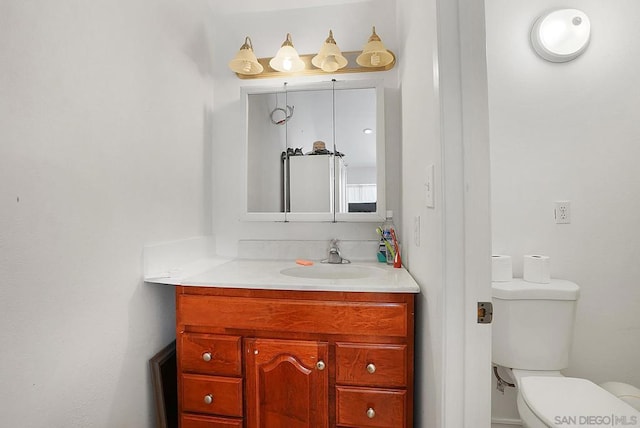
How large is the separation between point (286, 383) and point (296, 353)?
0.40 ft

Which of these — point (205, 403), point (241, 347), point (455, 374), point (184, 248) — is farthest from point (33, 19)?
point (455, 374)

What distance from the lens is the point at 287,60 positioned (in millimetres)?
1577

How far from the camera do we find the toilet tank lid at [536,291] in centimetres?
127

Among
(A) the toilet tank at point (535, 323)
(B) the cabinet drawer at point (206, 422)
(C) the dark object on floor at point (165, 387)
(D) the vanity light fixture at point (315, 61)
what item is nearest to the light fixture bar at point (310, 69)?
(D) the vanity light fixture at point (315, 61)

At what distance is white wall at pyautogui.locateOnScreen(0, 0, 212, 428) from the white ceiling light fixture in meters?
1.82

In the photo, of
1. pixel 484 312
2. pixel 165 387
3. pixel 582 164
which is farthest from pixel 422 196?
pixel 165 387

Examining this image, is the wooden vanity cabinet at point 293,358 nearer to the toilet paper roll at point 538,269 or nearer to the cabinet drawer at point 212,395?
the cabinet drawer at point 212,395

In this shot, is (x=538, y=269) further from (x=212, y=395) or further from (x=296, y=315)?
(x=212, y=395)

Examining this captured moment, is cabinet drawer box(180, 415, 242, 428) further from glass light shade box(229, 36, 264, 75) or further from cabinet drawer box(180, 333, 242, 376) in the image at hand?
glass light shade box(229, 36, 264, 75)

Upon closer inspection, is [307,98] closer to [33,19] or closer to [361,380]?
[33,19]

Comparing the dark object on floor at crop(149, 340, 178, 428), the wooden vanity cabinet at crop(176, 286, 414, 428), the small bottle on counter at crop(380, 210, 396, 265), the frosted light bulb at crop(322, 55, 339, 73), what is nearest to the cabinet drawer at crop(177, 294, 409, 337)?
the wooden vanity cabinet at crop(176, 286, 414, 428)

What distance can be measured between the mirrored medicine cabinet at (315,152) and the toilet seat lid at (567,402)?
3.16 feet

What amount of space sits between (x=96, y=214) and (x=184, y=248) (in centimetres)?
50

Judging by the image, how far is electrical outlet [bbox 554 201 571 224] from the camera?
144cm
